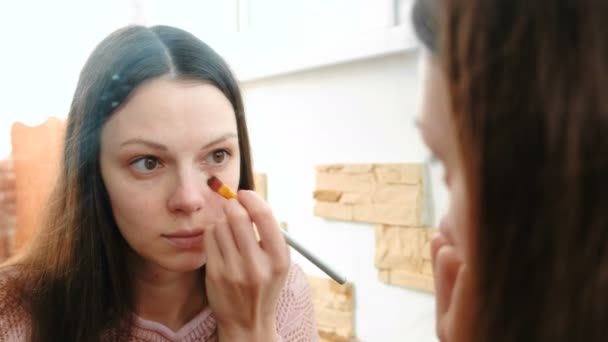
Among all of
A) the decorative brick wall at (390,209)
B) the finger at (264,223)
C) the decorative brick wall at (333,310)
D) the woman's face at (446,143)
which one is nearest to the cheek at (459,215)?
the woman's face at (446,143)

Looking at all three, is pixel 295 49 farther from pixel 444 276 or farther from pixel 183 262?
pixel 444 276

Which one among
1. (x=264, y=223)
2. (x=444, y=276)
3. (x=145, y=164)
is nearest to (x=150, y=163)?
(x=145, y=164)

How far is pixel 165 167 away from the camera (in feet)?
1.48

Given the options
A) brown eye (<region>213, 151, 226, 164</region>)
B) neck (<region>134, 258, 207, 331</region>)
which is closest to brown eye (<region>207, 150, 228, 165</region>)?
brown eye (<region>213, 151, 226, 164</region>)

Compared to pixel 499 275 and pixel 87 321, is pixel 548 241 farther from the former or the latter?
pixel 87 321

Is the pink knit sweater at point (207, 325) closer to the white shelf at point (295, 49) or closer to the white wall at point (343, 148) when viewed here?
the white wall at point (343, 148)

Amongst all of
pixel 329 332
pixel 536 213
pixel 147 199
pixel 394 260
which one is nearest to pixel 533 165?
pixel 536 213

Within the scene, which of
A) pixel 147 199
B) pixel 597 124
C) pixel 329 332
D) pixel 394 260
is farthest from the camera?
pixel 329 332

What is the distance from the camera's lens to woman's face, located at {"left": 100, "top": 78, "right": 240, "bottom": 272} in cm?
44

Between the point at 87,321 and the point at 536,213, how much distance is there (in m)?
0.42

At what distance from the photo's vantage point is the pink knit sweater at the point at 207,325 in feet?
1.53

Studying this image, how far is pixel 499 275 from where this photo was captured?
212mm

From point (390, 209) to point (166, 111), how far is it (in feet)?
1.02

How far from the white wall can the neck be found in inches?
8.9
